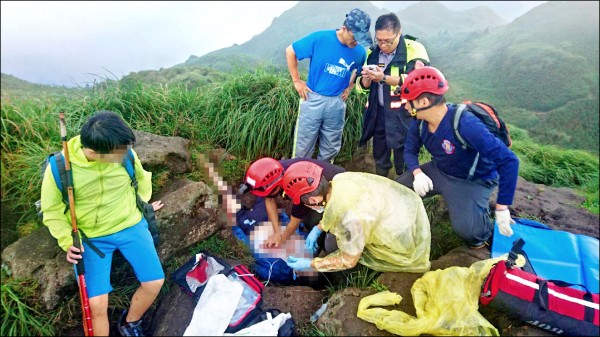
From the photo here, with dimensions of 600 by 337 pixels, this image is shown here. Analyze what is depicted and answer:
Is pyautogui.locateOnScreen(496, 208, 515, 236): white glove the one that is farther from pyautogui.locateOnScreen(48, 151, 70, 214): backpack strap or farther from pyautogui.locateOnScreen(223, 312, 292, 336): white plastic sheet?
pyautogui.locateOnScreen(48, 151, 70, 214): backpack strap

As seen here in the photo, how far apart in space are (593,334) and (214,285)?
2.84 m

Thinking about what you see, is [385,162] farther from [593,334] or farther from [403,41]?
[593,334]

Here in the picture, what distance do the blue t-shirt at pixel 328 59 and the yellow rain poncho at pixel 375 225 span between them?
1.71 metres

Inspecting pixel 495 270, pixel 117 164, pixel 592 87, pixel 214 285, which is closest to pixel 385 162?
pixel 495 270

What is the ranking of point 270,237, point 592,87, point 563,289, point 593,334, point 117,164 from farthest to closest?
point 592,87, point 270,237, point 117,164, point 563,289, point 593,334

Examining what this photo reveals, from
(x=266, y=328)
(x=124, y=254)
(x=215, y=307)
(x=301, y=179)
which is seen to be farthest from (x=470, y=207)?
(x=124, y=254)

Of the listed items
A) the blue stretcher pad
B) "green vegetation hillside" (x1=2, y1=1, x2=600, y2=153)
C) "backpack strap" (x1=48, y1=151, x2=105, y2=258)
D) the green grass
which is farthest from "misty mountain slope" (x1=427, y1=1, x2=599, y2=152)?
the green grass

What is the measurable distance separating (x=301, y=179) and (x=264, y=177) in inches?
17.6

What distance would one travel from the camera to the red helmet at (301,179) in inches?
112

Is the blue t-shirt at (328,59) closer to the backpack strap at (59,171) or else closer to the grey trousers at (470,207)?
the grey trousers at (470,207)

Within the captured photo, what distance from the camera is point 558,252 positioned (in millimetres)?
3264

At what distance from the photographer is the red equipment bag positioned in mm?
2242

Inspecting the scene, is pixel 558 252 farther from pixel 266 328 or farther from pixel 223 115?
pixel 223 115

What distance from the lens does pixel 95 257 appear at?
267 centimetres
